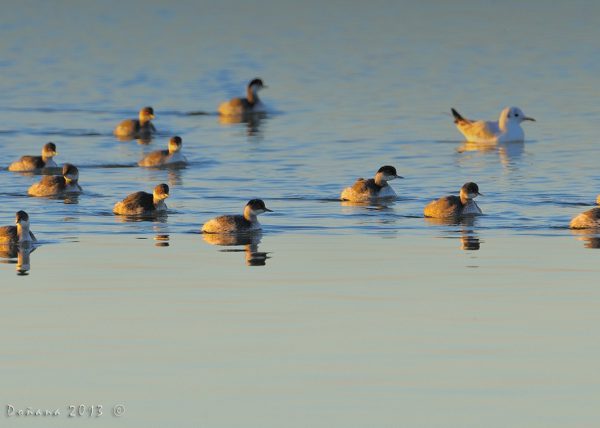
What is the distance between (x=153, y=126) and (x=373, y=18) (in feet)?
123

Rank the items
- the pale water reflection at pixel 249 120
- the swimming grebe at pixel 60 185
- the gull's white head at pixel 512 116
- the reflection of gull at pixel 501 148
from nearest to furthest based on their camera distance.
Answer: the swimming grebe at pixel 60 185
the reflection of gull at pixel 501 148
the gull's white head at pixel 512 116
the pale water reflection at pixel 249 120

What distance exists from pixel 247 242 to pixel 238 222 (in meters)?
0.96

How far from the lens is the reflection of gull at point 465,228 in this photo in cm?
2436

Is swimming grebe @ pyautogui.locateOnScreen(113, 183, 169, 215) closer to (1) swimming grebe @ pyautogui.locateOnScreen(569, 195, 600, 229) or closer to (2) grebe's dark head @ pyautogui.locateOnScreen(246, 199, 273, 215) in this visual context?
(2) grebe's dark head @ pyautogui.locateOnScreen(246, 199, 273, 215)

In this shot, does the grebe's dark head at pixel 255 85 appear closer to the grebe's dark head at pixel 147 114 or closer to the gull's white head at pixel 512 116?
the grebe's dark head at pixel 147 114

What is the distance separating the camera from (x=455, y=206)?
27500 millimetres

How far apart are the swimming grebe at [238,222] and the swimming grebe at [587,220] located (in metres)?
4.43

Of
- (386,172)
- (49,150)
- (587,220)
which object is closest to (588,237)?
(587,220)

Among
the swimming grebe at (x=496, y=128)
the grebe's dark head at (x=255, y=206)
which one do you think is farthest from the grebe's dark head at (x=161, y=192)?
the swimming grebe at (x=496, y=128)

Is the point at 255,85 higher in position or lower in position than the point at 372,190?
higher

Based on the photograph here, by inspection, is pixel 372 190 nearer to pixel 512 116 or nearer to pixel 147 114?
pixel 512 116

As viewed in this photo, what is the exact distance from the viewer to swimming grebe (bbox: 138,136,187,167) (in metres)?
36.4

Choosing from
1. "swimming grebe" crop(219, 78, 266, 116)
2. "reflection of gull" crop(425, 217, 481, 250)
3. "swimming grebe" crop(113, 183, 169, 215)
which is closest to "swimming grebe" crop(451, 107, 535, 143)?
"swimming grebe" crop(219, 78, 266, 116)

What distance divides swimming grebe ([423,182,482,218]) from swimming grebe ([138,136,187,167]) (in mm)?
9439
